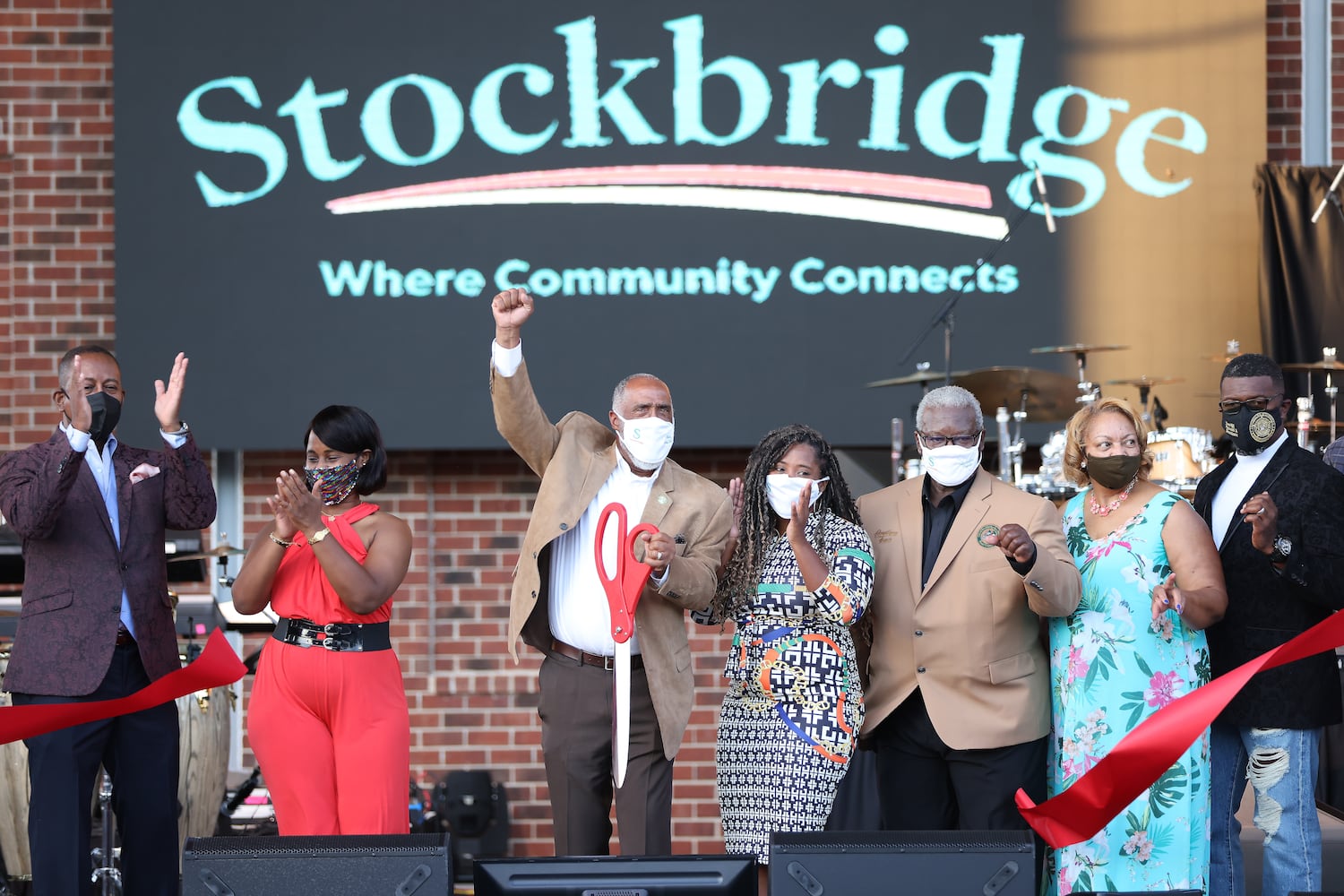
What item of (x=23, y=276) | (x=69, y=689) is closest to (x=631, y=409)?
(x=69, y=689)

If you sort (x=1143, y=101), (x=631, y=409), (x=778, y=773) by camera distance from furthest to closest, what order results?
(x=1143, y=101), (x=631, y=409), (x=778, y=773)

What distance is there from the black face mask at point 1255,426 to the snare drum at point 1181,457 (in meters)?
1.63

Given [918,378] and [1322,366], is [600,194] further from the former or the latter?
[1322,366]

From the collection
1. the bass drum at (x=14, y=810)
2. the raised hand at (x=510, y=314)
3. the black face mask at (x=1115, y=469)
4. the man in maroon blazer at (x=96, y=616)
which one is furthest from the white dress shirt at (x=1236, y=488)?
the bass drum at (x=14, y=810)

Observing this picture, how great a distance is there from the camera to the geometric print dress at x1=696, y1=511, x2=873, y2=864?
A: 3723mm

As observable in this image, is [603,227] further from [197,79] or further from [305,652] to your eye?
[305,652]

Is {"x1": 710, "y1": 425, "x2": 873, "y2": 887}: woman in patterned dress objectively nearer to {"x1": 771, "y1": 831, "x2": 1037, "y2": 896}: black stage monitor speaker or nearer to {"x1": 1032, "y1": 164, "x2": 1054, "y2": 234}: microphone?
{"x1": 771, "y1": 831, "x2": 1037, "y2": 896}: black stage monitor speaker

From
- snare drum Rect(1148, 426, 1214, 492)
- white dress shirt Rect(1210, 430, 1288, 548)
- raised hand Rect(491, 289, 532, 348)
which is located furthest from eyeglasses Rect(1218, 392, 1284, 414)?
raised hand Rect(491, 289, 532, 348)

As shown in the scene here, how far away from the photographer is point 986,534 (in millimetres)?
3605

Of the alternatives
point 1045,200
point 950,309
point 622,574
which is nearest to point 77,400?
point 622,574

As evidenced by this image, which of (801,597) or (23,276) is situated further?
(23,276)

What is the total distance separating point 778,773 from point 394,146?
12.6ft

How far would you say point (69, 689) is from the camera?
13.4 feet

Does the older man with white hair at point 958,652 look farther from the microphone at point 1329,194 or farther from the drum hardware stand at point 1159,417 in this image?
the microphone at point 1329,194
